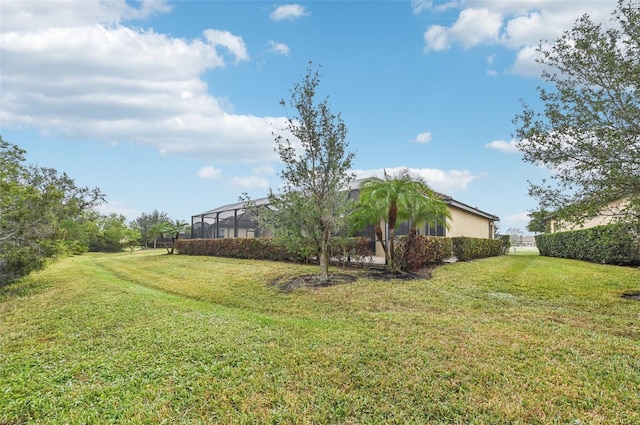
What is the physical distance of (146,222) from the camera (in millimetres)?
38344

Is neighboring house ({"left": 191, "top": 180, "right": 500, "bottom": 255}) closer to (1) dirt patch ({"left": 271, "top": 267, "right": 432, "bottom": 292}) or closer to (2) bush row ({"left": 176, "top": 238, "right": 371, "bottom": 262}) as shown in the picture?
(2) bush row ({"left": 176, "top": 238, "right": 371, "bottom": 262})

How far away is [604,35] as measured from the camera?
751 centimetres

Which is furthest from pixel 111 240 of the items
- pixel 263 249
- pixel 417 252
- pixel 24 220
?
pixel 417 252

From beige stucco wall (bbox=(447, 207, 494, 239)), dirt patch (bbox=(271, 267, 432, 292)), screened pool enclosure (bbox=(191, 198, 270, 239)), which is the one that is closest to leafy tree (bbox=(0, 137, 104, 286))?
dirt patch (bbox=(271, 267, 432, 292))

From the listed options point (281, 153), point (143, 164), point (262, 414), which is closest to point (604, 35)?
point (281, 153)

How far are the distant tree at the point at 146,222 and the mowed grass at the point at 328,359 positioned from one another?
3139 centimetres

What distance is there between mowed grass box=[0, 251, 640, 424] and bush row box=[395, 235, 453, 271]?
3010 millimetres

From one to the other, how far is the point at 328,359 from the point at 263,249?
13037mm

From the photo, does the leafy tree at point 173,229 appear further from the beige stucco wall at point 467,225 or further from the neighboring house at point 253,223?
the beige stucco wall at point 467,225

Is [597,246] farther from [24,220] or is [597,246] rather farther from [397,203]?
[24,220]

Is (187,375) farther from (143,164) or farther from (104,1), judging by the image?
(143,164)

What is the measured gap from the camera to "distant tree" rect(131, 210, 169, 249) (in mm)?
37812

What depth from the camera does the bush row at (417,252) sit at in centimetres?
1140

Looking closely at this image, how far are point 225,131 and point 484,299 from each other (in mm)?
11672
